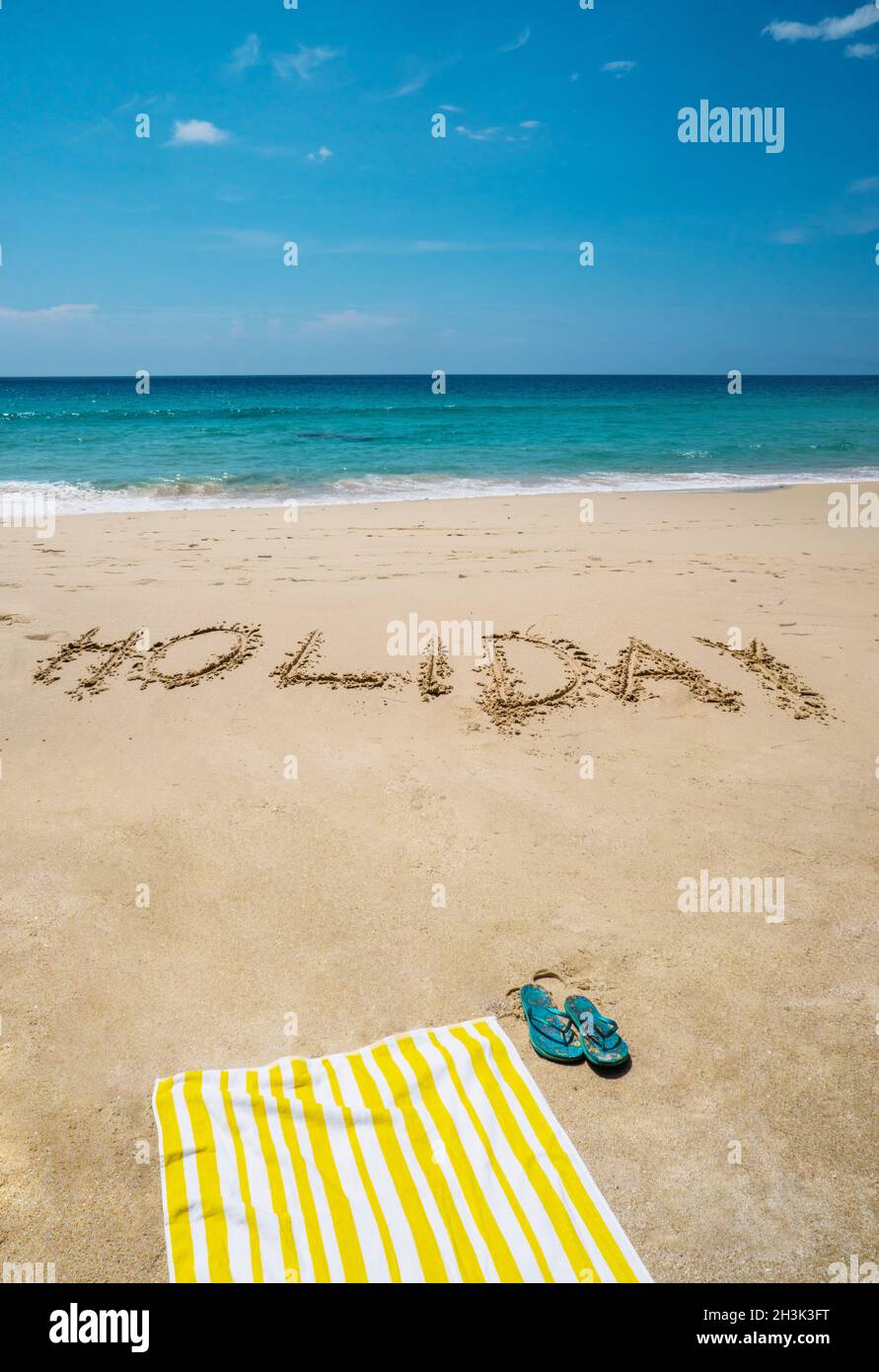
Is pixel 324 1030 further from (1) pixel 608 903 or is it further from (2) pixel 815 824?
(2) pixel 815 824

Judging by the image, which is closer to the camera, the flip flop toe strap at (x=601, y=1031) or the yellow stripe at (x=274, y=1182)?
the yellow stripe at (x=274, y=1182)

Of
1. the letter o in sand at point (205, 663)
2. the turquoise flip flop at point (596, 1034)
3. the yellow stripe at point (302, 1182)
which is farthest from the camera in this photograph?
the letter o in sand at point (205, 663)

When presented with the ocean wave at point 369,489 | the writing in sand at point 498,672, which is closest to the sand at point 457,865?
the writing in sand at point 498,672

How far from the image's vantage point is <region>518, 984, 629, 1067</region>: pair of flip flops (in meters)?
3.74

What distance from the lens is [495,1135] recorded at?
3318 millimetres

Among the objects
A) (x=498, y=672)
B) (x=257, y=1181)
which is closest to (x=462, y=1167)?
(x=257, y=1181)

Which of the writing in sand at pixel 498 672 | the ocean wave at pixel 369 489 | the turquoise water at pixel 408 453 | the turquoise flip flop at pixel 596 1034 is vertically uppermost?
the turquoise water at pixel 408 453

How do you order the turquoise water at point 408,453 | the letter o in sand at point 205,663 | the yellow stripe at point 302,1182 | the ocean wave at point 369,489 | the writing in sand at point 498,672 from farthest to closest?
1. the turquoise water at point 408,453
2. the ocean wave at point 369,489
3. the letter o in sand at point 205,663
4. the writing in sand at point 498,672
5. the yellow stripe at point 302,1182

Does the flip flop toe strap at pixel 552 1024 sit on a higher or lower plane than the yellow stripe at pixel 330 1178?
higher

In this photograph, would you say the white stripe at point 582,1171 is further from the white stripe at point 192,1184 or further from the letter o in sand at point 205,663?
the letter o in sand at point 205,663

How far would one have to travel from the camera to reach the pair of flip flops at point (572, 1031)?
3.74 metres

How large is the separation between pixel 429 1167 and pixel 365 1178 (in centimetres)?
28

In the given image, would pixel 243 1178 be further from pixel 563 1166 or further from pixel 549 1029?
pixel 549 1029
